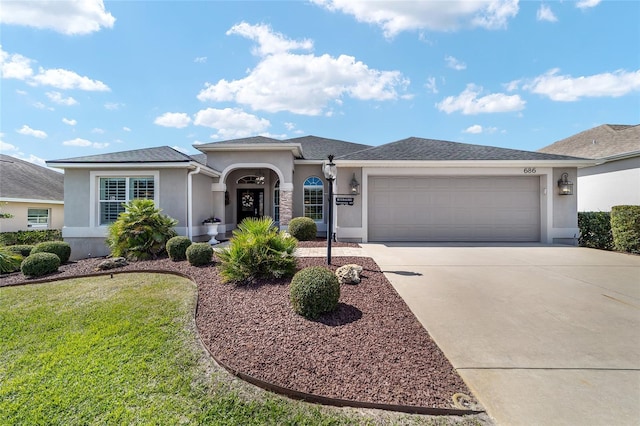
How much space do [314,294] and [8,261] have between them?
9790mm

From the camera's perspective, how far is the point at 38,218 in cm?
1526

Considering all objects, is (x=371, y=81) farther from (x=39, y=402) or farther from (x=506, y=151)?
(x=39, y=402)

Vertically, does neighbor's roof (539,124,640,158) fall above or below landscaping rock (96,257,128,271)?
above

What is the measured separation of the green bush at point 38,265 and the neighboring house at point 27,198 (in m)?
8.60

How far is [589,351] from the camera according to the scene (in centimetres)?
308

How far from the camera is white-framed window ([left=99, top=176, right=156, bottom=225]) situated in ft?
33.9

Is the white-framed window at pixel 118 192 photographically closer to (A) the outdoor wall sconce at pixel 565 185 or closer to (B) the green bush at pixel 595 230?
(A) the outdoor wall sconce at pixel 565 185

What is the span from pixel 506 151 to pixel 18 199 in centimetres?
2291

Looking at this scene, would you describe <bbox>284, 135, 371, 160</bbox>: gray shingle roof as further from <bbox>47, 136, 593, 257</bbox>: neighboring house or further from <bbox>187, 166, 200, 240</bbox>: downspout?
<bbox>187, 166, 200, 240</bbox>: downspout

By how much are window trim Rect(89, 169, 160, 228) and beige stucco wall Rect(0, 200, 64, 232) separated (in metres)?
6.30

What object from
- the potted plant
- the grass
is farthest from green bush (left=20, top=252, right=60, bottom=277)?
the potted plant

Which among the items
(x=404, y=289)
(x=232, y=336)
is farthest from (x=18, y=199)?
(x=404, y=289)

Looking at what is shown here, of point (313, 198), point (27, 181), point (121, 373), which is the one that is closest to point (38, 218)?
point (27, 181)

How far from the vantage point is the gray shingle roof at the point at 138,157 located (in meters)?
10.0
